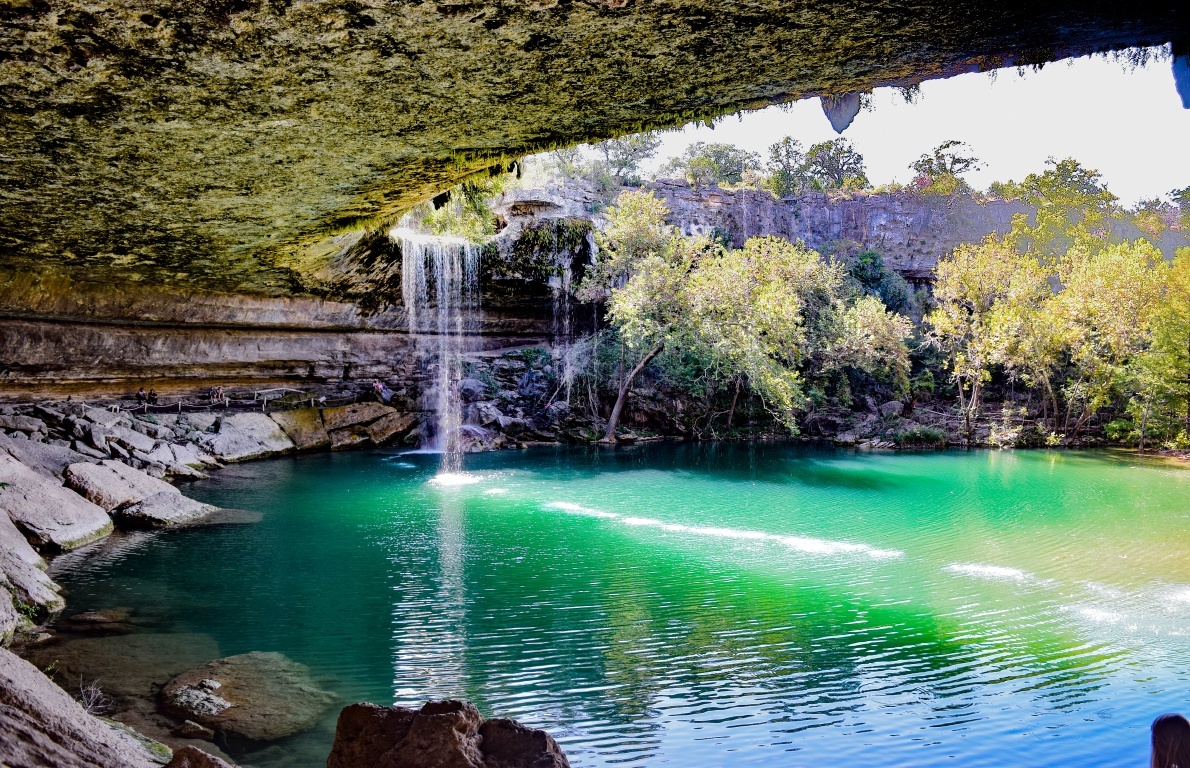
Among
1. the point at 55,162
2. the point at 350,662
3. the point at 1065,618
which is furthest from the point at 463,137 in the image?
the point at 1065,618

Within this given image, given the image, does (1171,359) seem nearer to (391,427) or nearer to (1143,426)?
(1143,426)

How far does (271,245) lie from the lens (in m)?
10.5

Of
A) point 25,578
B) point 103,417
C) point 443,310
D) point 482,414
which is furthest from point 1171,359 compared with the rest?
point 103,417

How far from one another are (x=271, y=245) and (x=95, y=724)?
26.2 ft

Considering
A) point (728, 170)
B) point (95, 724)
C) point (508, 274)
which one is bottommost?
point (95, 724)

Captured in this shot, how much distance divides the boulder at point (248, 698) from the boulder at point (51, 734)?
0.91m

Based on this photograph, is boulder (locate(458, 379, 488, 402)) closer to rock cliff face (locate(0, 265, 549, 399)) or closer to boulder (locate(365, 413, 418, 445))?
boulder (locate(365, 413, 418, 445))

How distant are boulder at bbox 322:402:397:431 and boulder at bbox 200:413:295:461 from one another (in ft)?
4.91

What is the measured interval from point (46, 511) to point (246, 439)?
9.00m

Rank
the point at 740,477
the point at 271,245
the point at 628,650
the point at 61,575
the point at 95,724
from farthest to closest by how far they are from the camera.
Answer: the point at 740,477 → the point at 271,245 → the point at 61,575 → the point at 628,650 → the point at 95,724

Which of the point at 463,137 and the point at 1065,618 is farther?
the point at 1065,618

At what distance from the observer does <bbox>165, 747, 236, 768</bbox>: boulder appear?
117 inches

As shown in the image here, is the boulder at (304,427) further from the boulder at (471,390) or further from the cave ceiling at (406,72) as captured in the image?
the cave ceiling at (406,72)

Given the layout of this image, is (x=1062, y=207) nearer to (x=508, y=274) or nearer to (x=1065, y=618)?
(x=508, y=274)
